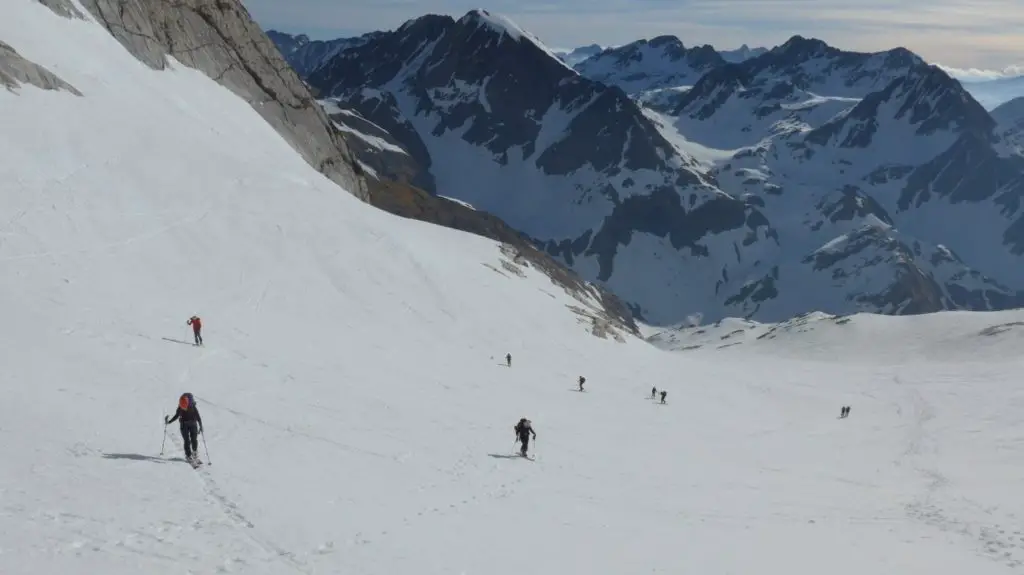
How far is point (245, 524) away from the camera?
1570cm

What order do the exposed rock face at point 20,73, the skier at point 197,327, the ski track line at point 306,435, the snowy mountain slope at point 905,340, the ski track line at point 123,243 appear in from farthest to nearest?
the snowy mountain slope at point 905,340
the exposed rock face at point 20,73
the ski track line at point 123,243
the skier at point 197,327
the ski track line at point 306,435

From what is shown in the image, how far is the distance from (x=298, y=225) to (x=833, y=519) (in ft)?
117

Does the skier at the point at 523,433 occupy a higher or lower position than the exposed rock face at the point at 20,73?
lower

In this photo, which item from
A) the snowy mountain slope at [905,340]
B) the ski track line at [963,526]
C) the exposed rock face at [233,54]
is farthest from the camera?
the snowy mountain slope at [905,340]

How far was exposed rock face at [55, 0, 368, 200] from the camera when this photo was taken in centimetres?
6894

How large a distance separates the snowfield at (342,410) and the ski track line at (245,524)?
0.26 feet

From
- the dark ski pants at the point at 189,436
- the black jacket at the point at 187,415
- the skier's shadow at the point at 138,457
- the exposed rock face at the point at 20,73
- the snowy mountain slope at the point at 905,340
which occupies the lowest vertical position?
the skier's shadow at the point at 138,457

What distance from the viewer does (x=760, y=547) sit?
2095cm

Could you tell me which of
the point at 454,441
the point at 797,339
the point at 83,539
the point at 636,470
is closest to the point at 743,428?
the point at 636,470

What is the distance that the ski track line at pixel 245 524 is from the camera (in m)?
14.5

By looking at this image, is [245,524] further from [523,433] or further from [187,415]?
[523,433]

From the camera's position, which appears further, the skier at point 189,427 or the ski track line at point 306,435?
the ski track line at point 306,435

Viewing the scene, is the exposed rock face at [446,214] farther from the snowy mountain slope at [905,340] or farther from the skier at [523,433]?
the skier at [523,433]

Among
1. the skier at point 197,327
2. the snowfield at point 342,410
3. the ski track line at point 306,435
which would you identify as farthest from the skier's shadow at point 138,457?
the skier at point 197,327
